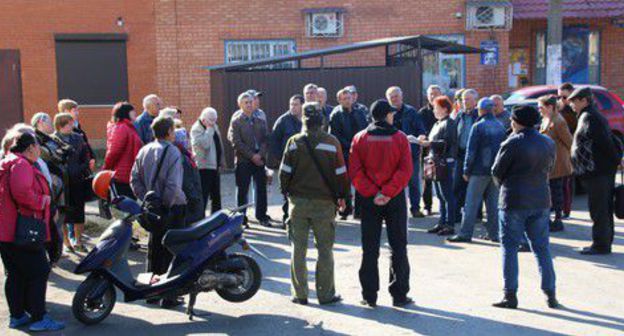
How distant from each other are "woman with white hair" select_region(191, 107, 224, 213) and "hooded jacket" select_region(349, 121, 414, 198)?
3787mm

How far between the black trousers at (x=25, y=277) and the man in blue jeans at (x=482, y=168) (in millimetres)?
5149

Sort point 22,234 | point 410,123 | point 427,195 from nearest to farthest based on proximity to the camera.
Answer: point 22,234 < point 410,123 < point 427,195

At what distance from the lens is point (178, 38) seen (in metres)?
19.8

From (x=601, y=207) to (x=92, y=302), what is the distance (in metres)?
5.66

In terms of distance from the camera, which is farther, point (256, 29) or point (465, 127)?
point (256, 29)

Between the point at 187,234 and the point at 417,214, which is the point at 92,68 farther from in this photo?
the point at 187,234

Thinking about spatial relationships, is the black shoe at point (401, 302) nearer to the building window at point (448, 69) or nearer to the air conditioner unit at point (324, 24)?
the air conditioner unit at point (324, 24)

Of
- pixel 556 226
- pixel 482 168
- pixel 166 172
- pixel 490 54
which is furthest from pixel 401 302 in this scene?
pixel 490 54

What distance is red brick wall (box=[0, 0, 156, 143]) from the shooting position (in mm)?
19922

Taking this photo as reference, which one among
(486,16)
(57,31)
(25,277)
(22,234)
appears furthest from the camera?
(486,16)

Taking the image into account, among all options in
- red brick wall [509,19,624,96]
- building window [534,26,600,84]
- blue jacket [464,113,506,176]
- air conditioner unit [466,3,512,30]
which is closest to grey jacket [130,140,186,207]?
blue jacket [464,113,506,176]

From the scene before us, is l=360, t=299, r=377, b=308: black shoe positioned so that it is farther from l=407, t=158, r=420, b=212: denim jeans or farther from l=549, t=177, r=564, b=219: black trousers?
l=407, t=158, r=420, b=212: denim jeans

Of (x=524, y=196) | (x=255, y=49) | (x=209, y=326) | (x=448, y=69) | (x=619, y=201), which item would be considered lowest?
(x=209, y=326)

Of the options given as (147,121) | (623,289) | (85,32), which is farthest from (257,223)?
(85,32)
